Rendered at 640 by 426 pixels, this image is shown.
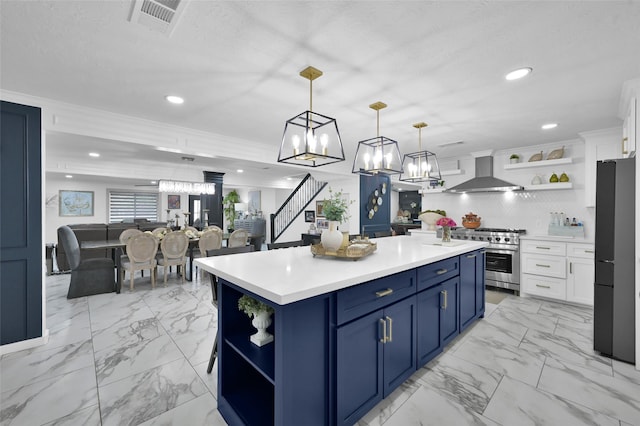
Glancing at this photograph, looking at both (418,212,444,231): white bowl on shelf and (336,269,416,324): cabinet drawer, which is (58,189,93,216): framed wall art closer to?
(418,212,444,231): white bowl on shelf

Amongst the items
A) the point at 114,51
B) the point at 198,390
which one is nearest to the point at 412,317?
the point at 198,390

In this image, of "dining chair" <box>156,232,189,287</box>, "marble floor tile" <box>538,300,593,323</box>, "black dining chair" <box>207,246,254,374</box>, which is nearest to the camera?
"black dining chair" <box>207,246,254,374</box>

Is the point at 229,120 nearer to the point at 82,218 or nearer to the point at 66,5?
the point at 66,5

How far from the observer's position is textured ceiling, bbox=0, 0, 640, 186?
1668 mm

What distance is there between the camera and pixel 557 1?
157 cm

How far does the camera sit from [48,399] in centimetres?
198

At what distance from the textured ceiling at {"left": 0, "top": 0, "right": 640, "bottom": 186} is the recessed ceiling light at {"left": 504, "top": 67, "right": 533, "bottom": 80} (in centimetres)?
7

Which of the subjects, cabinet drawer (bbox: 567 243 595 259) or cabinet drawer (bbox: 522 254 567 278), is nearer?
cabinet drawer (bbox: 567 243 595 259)

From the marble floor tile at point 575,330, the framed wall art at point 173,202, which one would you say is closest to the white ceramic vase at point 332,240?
the marble floor tile at point 575,330

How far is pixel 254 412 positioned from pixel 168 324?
6.96 ft

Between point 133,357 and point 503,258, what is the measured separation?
5.29m

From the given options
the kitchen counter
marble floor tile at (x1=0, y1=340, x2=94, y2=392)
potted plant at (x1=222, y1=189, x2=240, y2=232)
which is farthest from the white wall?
potted plant at (x1=222, y1=189, x2=240, y2=232)

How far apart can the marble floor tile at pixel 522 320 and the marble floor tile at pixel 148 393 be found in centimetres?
340

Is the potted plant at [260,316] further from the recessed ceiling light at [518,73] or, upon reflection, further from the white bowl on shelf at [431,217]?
the white bowl on shelf at [431,217]
